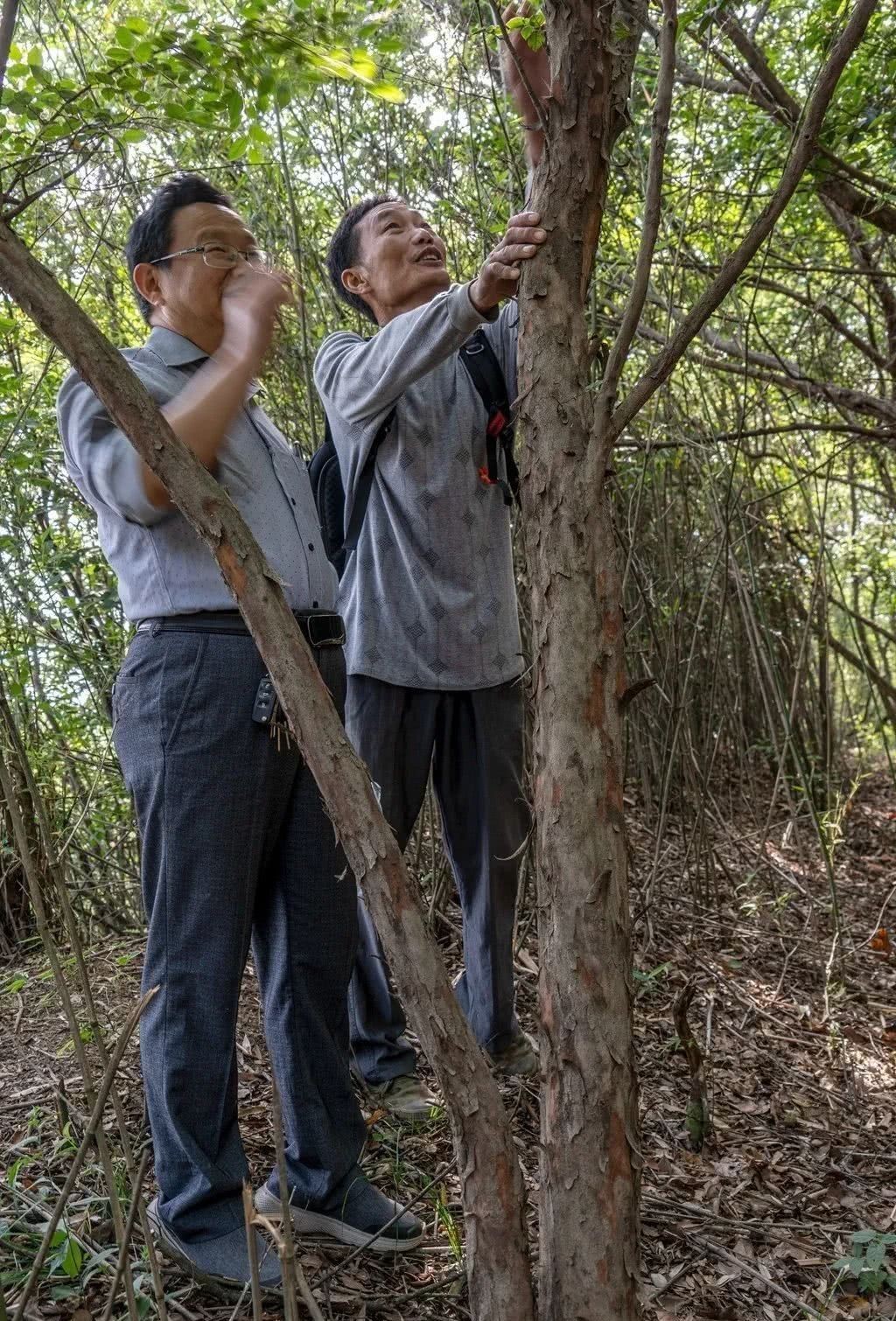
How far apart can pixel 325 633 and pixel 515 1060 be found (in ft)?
3.64

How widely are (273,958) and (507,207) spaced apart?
2425 mm

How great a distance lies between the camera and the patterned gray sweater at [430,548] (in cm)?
213

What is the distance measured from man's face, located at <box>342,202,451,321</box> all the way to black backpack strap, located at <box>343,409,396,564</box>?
29 cm

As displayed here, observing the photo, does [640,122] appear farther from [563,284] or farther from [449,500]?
[563,284]

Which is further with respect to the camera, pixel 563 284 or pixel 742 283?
pixel 742 283

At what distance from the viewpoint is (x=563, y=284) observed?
1459 millimetres

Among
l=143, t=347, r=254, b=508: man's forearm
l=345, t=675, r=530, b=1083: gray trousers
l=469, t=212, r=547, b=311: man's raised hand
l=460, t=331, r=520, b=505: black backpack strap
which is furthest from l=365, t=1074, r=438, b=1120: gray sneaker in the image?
l=469, t=212, r=547, b=311: man's raised hand

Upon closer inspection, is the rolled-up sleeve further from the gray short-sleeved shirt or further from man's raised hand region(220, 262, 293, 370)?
man's raised hand region(220, 262, 293, 370)

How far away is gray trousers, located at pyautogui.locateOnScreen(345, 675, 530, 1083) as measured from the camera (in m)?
2.14

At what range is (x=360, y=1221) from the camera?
168 centimetres

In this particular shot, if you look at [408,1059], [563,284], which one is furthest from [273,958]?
[563,284]

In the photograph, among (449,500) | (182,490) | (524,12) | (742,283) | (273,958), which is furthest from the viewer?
(742,283)

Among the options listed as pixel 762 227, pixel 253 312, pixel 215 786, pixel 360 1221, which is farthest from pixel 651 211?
pixel 360 1221

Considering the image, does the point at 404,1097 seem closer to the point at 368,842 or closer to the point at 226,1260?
the point at 226,1260
